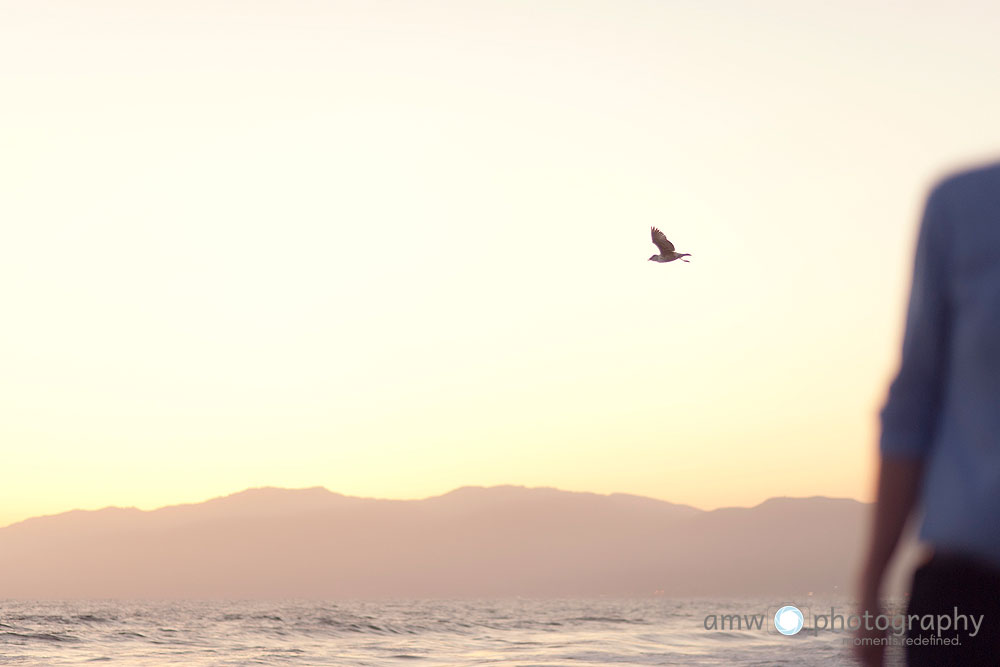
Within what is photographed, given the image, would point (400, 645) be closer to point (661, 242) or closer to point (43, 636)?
point (43, 636)

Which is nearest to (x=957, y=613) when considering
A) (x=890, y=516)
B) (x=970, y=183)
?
(x=890, y=516)

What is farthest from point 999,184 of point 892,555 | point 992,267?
point 892,555

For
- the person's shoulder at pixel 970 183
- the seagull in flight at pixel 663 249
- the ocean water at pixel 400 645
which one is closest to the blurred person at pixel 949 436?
the person's shoulder at pixel 970 183

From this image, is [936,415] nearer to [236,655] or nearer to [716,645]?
[236,655]

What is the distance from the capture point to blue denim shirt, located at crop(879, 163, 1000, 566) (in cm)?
115

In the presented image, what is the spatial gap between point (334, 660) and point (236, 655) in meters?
3.59

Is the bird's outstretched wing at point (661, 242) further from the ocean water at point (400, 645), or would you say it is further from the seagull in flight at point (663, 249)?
the ocean water at point (400, 645)

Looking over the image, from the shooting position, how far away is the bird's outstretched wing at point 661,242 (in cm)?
1850

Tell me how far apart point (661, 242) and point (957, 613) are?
1764 centimetres

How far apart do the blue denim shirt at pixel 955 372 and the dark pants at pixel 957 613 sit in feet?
0.27

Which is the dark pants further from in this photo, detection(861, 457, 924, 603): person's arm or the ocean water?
the ocean water

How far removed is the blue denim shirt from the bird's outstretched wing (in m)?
17.3

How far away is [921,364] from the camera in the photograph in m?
1.29

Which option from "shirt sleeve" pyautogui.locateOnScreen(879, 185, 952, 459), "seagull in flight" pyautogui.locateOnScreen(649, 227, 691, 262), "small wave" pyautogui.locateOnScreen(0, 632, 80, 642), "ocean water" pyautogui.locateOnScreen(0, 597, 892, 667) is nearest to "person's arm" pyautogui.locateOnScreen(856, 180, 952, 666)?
"shirt sleeve" pyautogui.locateOnScreen(879, 185, 952, 459)
